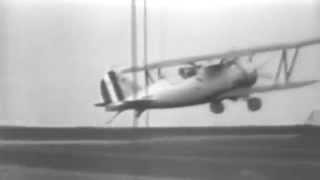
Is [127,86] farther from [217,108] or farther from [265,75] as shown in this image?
[265,75]

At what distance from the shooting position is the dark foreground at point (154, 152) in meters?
1.21

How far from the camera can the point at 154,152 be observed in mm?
1243

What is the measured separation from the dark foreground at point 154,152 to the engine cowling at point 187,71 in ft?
0.44

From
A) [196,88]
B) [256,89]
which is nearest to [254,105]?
[256,89]

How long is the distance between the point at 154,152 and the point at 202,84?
206 millimetres

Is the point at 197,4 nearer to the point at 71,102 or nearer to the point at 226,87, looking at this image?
the point at 226,87

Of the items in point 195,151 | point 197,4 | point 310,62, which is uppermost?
point 197,4

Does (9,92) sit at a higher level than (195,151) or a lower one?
higher

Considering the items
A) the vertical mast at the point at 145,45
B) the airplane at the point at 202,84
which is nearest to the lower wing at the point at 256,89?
the airplane at the point at 202,84

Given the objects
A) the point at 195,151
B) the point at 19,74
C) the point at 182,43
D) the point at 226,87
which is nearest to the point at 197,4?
the point at 182,43

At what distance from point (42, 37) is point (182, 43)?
35 cm

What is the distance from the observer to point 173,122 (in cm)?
124

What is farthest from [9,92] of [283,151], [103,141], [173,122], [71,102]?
[283,151]

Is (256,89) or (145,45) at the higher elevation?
(145,45)
